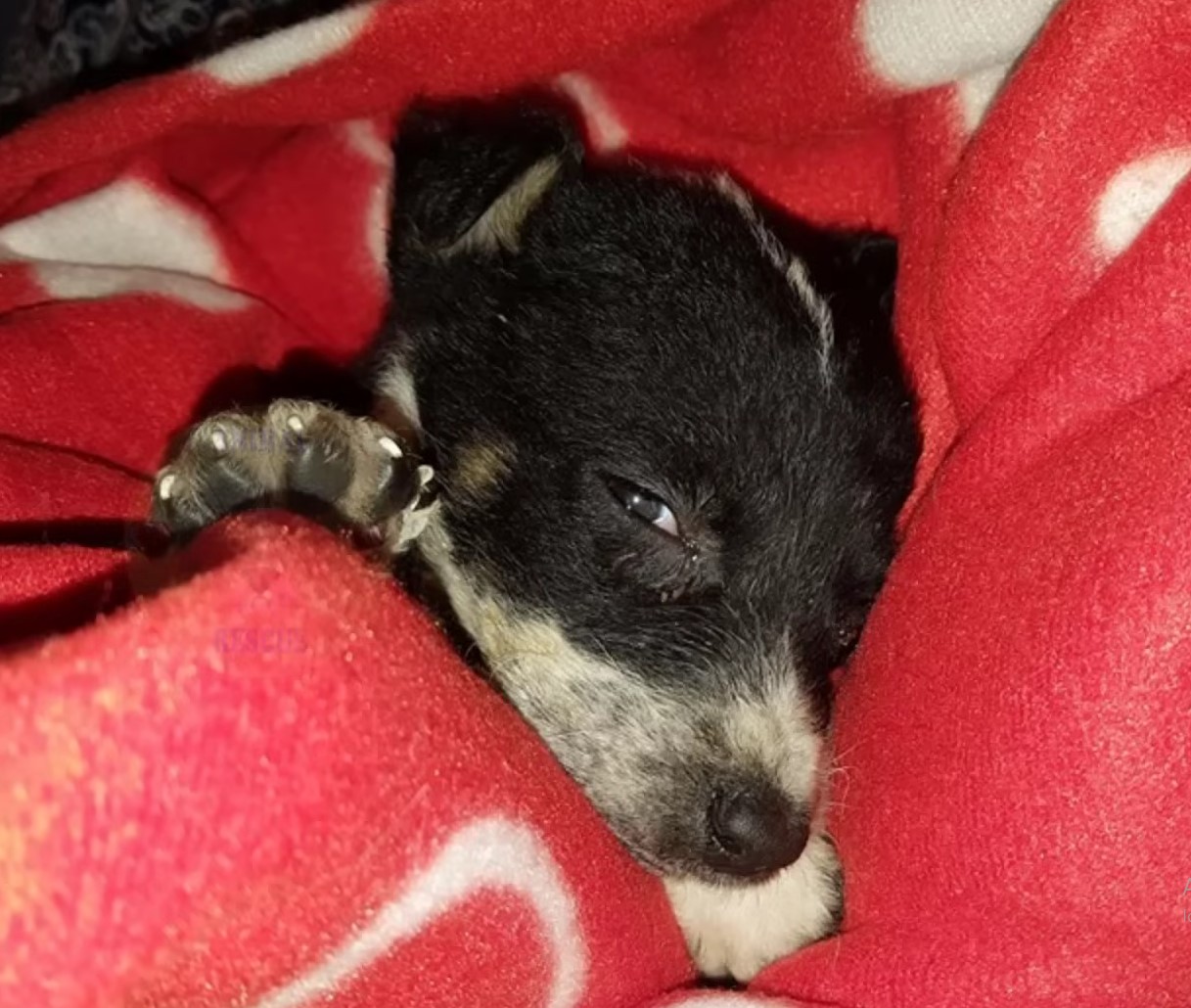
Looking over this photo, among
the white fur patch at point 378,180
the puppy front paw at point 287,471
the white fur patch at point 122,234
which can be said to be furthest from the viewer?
the white fur patch at point 378,180

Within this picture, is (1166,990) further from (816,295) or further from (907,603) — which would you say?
(816,295)

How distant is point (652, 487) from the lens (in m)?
1.87

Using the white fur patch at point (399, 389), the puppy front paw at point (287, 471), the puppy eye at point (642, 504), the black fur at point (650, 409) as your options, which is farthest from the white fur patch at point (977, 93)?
the puppy front paw at point (287, 471)

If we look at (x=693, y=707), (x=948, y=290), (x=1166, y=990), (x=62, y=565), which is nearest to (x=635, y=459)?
(x=693, y=707)

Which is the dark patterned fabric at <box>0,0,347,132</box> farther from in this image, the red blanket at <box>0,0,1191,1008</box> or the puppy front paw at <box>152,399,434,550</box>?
the puppy front paw at <box>152,399,434,550</box>

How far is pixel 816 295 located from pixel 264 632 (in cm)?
104

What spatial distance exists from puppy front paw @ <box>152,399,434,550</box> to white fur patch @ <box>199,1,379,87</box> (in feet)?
2.36

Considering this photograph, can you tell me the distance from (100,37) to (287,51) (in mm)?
474

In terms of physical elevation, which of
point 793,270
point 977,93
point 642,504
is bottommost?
point 642,504

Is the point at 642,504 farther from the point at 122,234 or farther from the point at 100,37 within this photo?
the point at 100,37

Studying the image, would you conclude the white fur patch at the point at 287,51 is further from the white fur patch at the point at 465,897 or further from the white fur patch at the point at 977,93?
the white fur patch at the point at 465,897

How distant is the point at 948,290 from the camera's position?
1909mm

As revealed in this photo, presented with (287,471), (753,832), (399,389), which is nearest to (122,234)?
(399,389)

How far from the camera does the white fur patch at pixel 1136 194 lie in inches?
69.5
